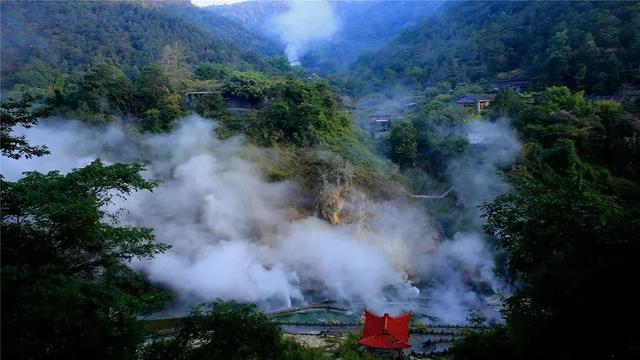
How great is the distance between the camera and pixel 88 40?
142ft

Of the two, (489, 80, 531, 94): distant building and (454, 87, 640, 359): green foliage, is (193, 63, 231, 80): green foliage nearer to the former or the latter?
(489, 80, 531, 94): distant building

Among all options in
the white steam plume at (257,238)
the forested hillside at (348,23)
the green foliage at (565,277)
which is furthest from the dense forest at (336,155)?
the forested hillside at (348,23)

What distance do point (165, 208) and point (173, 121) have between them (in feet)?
20.6

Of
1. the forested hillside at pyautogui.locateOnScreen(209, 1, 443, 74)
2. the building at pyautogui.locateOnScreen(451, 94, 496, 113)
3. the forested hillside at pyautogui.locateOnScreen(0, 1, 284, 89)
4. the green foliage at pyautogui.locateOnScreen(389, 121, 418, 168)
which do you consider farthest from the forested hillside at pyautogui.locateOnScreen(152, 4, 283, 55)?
the green foliage at pyautogui.locateOnScreen(389, 121, 418, 168)

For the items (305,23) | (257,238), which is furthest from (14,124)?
(305,23)

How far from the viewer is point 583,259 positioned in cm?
613

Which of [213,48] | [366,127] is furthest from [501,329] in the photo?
[213,48]

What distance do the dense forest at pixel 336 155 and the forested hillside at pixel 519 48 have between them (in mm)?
174

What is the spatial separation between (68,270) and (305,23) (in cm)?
9314

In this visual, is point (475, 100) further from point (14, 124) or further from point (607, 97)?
point (14, 124)

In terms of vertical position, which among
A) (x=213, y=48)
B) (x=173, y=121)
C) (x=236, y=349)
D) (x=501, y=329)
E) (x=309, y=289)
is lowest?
(x=309, y=289)

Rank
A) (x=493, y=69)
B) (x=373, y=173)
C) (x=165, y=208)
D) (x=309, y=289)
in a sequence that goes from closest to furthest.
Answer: (x=309, y=289)
(x=165, y=208)
(x=373, y=173)
(x=493, y=69)

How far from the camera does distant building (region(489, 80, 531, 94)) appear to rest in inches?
1411

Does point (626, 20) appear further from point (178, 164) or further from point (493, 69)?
point (178, 164)
